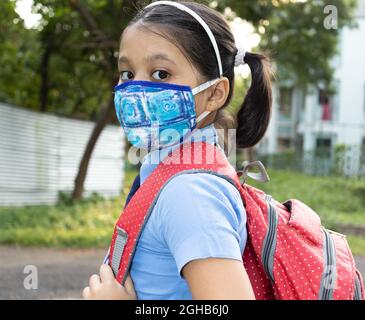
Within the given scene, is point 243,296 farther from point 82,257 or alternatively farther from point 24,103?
point 24,103

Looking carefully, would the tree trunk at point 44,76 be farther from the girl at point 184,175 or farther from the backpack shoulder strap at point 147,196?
the backpack shoulder strap at point 147,196

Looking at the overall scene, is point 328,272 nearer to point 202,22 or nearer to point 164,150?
point 164,150

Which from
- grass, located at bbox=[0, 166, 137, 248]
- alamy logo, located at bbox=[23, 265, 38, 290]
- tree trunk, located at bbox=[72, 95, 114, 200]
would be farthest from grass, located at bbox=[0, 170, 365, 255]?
alamy logo, located at bbox=[23, 265, 38, 290]

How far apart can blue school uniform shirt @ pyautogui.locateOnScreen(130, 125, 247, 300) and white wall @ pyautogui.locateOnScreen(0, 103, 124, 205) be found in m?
9.83

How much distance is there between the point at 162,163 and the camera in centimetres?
137

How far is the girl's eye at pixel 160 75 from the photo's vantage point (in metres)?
1.40

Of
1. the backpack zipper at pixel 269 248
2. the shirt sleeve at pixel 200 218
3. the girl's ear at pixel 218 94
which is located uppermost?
the girl's ear at pixel 218 94

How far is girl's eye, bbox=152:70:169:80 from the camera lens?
1.40 meters

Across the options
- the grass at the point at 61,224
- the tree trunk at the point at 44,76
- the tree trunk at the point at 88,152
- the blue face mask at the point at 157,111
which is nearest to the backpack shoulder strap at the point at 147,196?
the blue face mask at the point at 157,111

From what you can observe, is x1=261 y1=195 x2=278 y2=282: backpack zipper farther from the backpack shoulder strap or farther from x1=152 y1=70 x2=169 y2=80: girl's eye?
x1=152 y1=70 x2=169 y2=80: girl's eye

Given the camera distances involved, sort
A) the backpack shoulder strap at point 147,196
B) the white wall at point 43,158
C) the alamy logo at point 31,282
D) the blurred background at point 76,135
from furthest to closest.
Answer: the white wall at point 43,158, the blurred background at point 76,135, the alamy logo at point 31,282, the backpack shoulder strap at point 147,196

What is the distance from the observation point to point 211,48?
1470 mm

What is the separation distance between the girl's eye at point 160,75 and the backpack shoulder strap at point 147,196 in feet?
0.63
